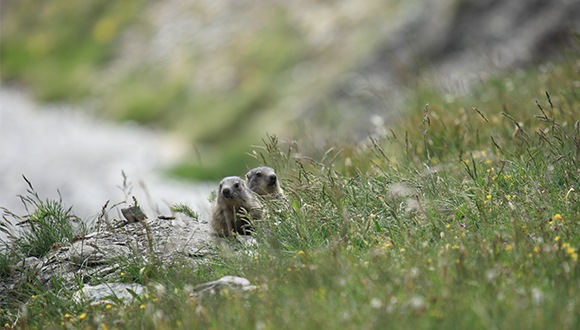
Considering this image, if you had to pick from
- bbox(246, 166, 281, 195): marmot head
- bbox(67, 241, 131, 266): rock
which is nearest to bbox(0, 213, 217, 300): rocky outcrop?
bbox(67, 241, 131, 266): rock

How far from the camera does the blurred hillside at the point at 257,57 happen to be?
12414 millimetres

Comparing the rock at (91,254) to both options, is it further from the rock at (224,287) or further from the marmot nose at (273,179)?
the marmot nose at (273,179)

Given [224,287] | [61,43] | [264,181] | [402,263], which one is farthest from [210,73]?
[402,263]

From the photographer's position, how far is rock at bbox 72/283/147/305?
4511 mm

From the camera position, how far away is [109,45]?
29.4 m

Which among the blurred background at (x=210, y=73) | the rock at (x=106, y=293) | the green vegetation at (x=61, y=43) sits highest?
the green vegetation at (x=61, y=43)

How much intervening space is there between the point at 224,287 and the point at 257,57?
18961 millimetres

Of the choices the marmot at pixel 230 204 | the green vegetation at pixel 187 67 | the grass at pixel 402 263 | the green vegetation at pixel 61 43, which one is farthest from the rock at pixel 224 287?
the green vegetation at pixel 61 43

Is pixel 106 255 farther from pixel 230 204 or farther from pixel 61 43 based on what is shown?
pixel 61 43

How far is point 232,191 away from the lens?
620 cm

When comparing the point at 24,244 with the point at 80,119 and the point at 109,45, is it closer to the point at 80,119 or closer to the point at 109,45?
the point at 80,119

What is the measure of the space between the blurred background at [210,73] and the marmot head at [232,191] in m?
Answer: 1.45

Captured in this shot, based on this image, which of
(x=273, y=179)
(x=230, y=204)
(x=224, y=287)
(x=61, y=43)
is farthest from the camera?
(x=61, y=43)

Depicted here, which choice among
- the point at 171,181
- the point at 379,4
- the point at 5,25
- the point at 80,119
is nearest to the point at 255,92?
the point at 171,181
